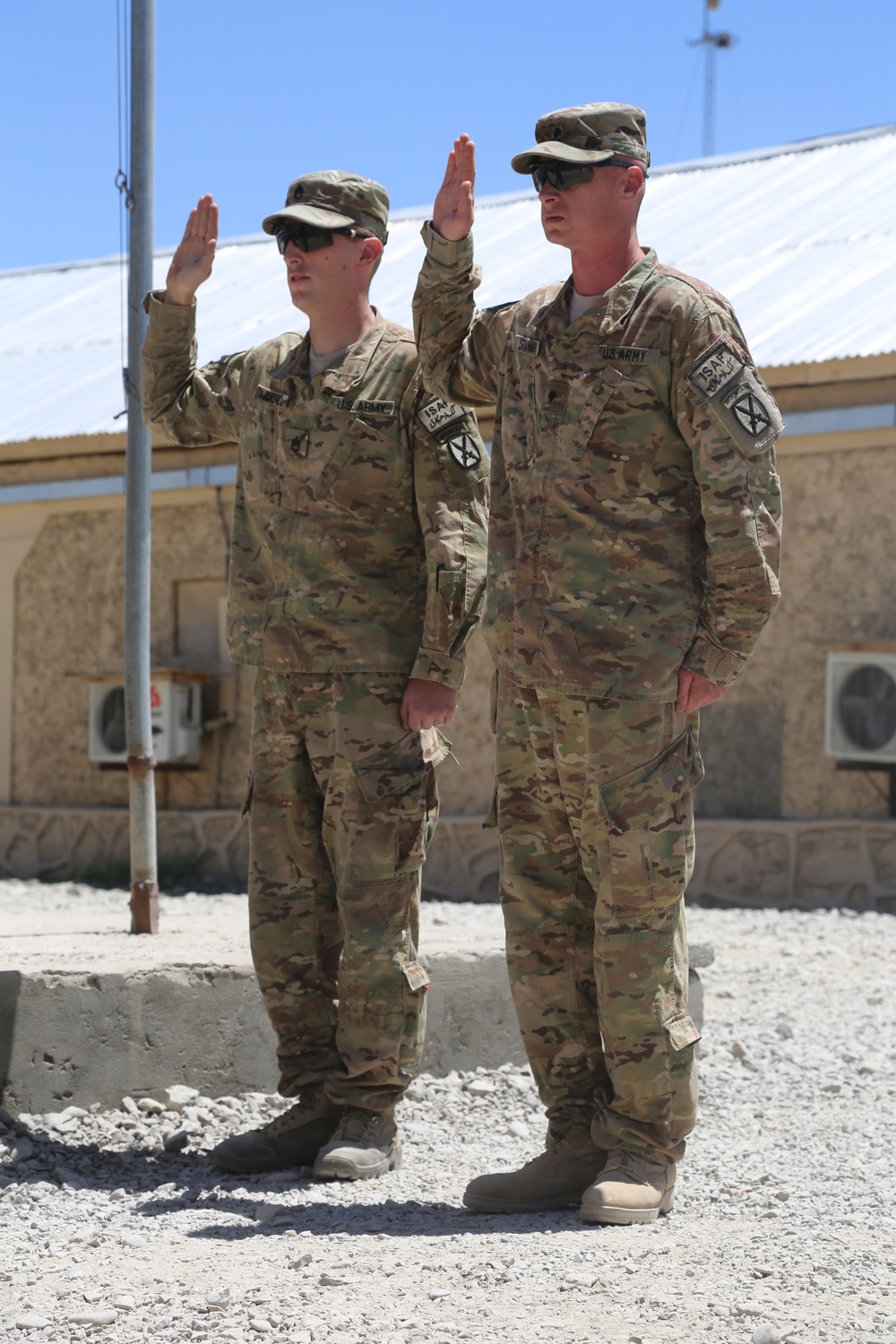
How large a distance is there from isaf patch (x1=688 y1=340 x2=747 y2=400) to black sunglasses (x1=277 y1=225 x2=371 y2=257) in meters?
0.97

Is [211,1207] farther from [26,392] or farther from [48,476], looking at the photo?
[26,392]

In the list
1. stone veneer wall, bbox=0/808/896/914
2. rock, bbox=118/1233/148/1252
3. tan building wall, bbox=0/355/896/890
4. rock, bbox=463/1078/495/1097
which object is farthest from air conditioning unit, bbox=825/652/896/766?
rock, bbox=118/1233/148/1252

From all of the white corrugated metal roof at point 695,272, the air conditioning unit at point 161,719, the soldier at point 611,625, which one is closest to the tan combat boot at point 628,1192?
the soldier at point 611,625

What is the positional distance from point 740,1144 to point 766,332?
588 centimetres

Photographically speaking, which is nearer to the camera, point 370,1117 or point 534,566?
point 534,566

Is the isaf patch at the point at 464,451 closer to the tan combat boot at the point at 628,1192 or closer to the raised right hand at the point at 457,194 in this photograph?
the raised right hand at the point at 457,194

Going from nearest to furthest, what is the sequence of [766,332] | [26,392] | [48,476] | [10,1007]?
[10,1007], [766,332], [48,476], [26,392]

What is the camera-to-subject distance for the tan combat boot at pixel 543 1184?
314 centimetres

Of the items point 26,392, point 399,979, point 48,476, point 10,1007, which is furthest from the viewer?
point 26,392

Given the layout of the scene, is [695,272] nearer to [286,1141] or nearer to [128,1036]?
[128,1036]

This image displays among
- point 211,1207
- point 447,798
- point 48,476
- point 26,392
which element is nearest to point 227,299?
point 26,392

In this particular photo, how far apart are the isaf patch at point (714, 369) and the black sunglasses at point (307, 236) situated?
0.97m

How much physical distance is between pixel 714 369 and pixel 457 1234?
5.43 feet

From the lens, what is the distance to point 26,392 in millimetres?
11547
